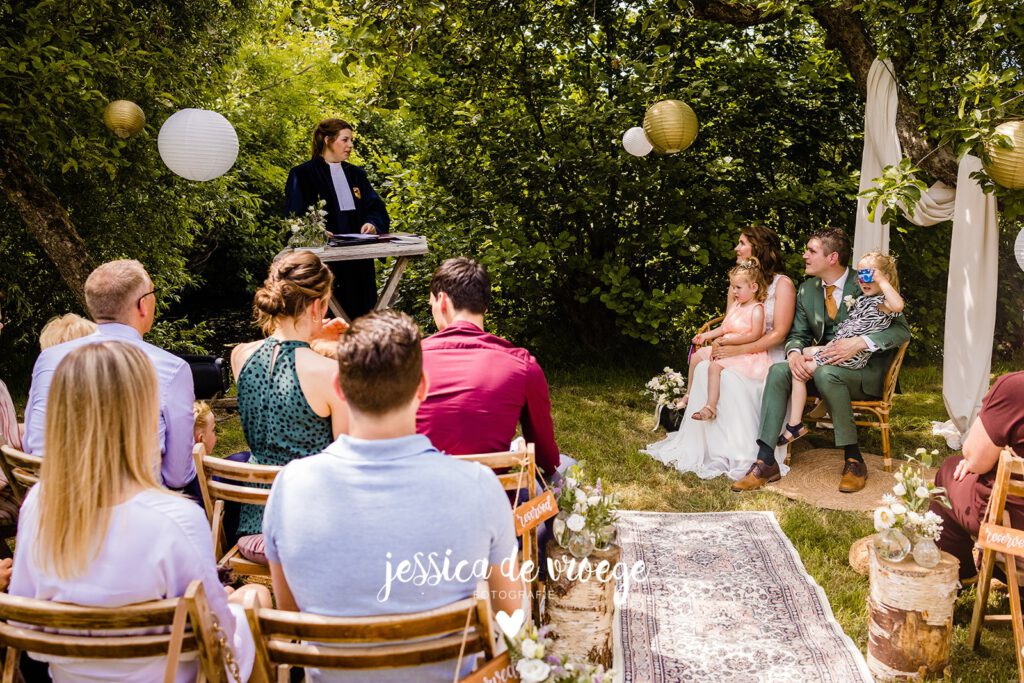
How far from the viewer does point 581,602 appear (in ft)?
9.89

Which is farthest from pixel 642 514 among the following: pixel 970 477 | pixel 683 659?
pixel 970 477

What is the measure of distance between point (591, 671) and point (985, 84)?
441 cm

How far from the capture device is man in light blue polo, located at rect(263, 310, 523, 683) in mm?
1863

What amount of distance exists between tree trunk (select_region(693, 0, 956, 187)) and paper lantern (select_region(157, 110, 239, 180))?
3.50m

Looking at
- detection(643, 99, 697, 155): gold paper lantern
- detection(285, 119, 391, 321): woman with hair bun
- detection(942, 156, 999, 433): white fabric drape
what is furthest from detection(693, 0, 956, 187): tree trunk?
detection(285, 119, 391, 321): woman with hair bun

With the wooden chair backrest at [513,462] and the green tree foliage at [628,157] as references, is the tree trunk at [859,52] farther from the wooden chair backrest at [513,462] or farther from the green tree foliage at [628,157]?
the wooden chair backrest at [513,462]

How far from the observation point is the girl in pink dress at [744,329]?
562cm

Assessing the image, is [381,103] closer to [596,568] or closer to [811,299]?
[811,299]

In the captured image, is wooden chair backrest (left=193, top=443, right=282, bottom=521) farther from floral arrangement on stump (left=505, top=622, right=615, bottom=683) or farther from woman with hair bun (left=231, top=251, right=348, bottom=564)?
floral arrangement on stump (left=505, top=622, right=615, bottom=683)

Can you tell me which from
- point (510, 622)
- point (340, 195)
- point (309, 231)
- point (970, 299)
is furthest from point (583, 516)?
point (970, 299)

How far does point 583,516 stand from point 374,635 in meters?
1.36

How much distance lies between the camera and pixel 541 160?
7738 millimetres

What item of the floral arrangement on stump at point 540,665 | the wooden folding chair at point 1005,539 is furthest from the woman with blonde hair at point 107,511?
the wooden folding chair at point 1005,539

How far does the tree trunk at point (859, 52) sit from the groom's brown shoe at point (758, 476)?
243 cm
